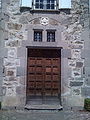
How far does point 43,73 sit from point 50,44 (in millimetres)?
1209

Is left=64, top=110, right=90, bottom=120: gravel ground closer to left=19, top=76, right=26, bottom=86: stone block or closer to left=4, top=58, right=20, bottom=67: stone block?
left=19, top=76, right=26, bottom=86: stone block

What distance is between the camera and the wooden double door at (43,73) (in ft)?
30.7

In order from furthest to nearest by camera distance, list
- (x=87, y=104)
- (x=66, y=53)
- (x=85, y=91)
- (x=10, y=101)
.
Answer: (x=66, y=53)
(x=85, y=91)
(x=10, y=101)
(x=87, y=104)

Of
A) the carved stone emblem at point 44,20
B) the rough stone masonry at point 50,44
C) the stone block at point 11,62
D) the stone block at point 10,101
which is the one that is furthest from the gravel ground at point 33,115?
the carved stone emblem at point 44,20

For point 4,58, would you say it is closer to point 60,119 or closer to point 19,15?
point 19,15

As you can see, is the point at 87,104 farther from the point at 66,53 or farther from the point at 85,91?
the point at 66,53

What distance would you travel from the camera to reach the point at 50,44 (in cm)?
930

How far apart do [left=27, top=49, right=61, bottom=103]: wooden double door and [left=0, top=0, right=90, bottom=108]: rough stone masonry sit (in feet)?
0.99

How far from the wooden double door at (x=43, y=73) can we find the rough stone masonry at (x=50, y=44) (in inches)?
11.8

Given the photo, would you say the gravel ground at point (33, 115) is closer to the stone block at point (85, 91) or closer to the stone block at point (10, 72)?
the stone block at point (85, 91)

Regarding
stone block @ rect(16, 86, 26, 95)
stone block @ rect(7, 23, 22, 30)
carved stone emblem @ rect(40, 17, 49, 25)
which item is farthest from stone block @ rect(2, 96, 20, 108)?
carved stone emblem @ rect(40, 17, 49, 25)

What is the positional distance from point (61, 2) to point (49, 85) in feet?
11.2

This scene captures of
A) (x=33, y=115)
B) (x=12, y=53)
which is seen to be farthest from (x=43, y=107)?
(x=12, y=53)

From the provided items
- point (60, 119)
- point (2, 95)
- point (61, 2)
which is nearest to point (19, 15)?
point (61, 2)
